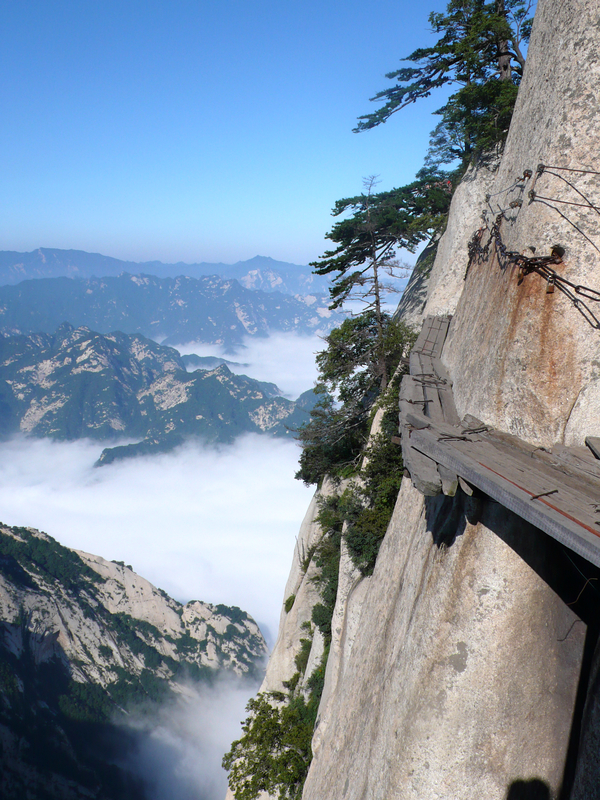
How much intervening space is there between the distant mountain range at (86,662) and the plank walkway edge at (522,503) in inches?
4418

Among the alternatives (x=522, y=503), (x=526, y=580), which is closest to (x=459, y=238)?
(x=526, y=580)

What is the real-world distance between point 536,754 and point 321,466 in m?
22.9

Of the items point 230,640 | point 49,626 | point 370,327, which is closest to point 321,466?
point 370,327

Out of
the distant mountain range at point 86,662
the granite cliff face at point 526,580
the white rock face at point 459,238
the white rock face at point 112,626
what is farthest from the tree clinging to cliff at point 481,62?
the white rock face at point 112,626

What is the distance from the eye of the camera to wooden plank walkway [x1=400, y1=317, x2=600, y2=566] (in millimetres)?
6480

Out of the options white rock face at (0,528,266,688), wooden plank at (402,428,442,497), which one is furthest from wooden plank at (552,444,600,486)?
white rock face at (0,528,266,688)

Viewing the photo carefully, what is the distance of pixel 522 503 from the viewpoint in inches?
274

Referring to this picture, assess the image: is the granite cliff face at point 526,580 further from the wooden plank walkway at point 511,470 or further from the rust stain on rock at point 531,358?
the wooden plank walkway at point 511,470

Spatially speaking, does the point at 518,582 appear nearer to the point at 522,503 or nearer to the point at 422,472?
the point at 422,472

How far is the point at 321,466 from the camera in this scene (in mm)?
31953

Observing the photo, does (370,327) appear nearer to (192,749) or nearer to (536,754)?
(536,754)

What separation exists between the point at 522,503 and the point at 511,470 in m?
1.17

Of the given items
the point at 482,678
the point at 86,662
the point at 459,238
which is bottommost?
the point at 86,662

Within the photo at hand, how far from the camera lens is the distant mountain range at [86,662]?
94.2m
